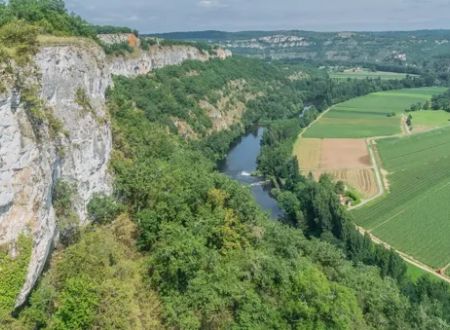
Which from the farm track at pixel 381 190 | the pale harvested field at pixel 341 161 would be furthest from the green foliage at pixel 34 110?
the pale harvested field at pixel 341 161

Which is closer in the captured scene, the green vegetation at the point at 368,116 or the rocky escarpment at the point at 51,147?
A: the rocky escarpment at the point at 51,147

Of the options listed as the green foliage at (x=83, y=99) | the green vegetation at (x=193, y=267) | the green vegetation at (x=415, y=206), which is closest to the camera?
the green vegetation at (x=193, y=267)

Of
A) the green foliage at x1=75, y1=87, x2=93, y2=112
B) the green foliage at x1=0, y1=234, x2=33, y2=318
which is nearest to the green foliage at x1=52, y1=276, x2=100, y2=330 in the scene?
the green foliage at x1=0, y1=234, x2=33, y2=318

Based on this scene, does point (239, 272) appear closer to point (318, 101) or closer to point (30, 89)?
point (30, 89)

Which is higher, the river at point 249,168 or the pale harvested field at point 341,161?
the pale harvested field at point 341,161

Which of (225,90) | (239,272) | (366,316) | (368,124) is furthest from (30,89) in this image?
(368,124)

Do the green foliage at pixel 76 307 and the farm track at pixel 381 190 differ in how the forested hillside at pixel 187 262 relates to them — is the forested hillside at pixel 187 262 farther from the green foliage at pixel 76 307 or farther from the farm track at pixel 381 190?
the farm track at pixel 381 190
